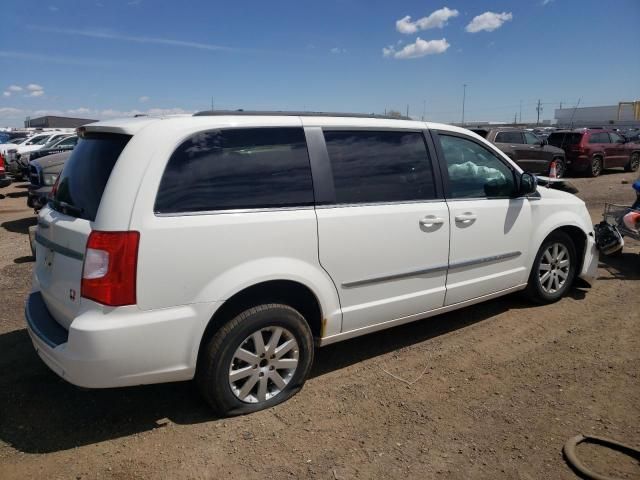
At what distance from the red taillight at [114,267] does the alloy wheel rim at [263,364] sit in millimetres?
775

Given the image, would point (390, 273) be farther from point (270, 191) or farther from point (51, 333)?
point (51, 333)

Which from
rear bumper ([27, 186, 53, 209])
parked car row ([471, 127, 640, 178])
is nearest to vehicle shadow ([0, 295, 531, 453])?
rear bumper ([27, 186, 53, 209])

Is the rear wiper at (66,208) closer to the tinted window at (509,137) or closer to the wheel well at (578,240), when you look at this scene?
the wheel well at (578,240)

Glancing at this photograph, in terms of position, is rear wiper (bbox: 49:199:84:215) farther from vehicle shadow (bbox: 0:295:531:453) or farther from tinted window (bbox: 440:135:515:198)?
tinted window (bbox: 440:135:515:198)

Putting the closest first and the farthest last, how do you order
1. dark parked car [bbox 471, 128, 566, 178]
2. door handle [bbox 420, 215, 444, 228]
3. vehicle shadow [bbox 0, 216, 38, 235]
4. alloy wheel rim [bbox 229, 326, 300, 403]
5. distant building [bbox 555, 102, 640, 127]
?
alloy wheel rim [bbox 229, 326, 300, 403] → door handle [bbox 420, 215, 444, 228] → vehicle shadow [bbox 0, 216, 38, 235] → dark parked car [bbox 471, 128, 566, 178] → distant building [bbox 555, 102, 640, 127]

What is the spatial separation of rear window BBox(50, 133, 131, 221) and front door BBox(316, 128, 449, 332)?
1.28 metres

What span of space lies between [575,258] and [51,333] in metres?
4.75

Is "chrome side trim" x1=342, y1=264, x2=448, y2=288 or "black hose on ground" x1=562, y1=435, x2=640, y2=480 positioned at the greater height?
"chrome side trim" x1=342, y1=264, x2=448, y2=288

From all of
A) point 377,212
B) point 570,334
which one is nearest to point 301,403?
point 377,212

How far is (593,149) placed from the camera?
57.0 feet

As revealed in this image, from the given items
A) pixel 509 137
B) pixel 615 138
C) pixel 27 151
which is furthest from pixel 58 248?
pixel 615 138

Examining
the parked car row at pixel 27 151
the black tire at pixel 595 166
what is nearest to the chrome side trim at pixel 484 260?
the parked car row at pixel 27 151

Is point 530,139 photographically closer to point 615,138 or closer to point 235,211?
point 615,138

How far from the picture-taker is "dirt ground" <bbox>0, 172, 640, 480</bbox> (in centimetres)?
273
